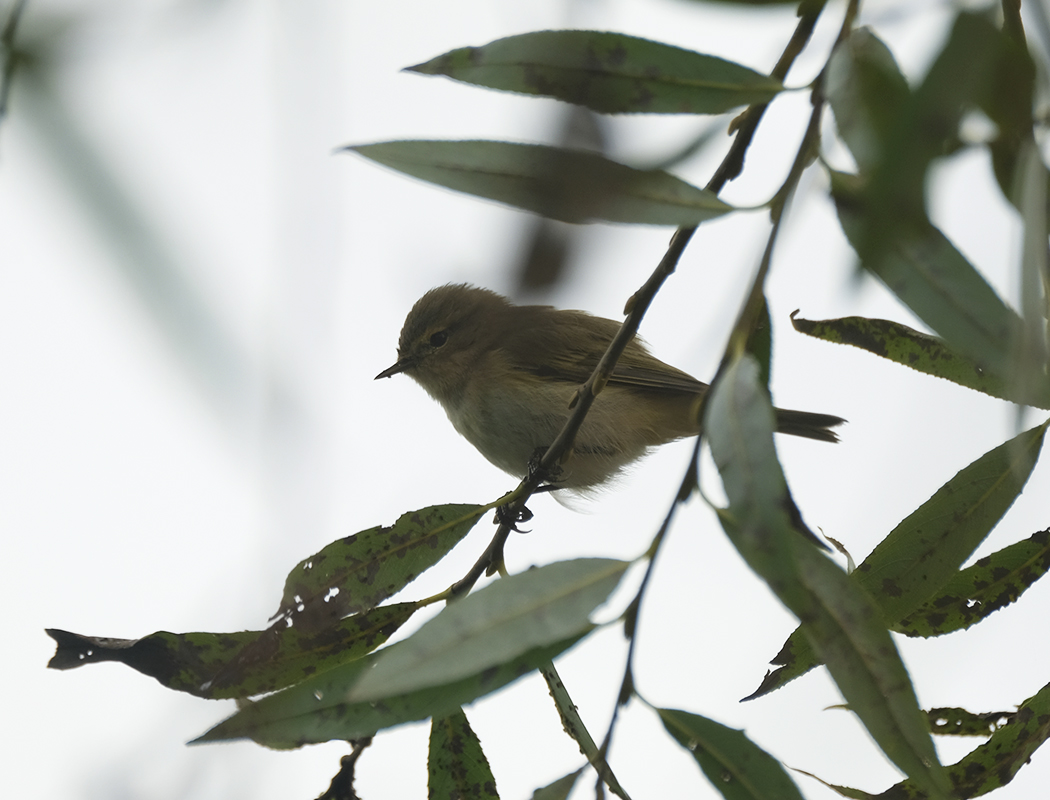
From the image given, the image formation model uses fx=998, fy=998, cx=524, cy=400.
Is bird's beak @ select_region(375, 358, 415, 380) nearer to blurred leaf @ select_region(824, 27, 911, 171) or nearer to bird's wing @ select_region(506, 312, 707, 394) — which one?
bird's wing @ select_region(506, 312, 707, 394)

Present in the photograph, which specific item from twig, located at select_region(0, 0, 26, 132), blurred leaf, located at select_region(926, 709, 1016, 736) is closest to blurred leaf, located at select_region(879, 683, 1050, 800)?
blurred leaf, located at select_region(926, 709, 1016, 736)

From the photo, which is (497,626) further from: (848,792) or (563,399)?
(563,399)

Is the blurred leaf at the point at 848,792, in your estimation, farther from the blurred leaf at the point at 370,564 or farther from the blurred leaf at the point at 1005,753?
the blurred leaf at the point at 370,564

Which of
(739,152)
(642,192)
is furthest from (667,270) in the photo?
(642,192)

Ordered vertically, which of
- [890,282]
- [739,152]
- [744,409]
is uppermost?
[739,152]

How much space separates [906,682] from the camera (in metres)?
1.06

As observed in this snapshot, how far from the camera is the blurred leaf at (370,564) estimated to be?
1.59 meters

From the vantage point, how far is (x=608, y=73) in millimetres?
1221

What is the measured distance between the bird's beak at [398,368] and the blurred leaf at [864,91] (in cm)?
312

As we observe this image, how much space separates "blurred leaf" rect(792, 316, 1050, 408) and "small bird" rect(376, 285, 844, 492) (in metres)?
1.51

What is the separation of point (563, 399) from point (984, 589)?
193cm

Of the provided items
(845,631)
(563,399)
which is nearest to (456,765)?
(845,631)

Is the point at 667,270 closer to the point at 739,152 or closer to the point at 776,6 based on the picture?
the point at 739,152

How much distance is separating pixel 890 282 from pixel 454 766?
106 cm
